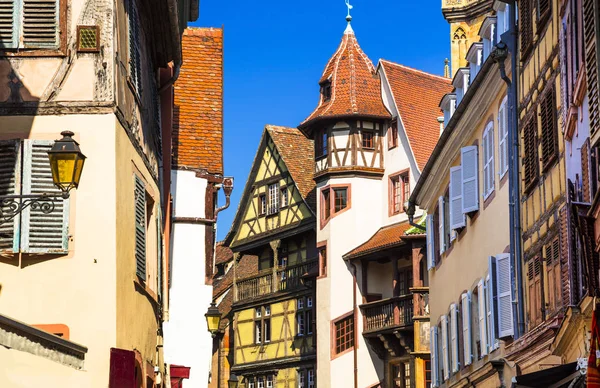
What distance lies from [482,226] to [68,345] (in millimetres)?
13028

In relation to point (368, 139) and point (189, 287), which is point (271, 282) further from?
point (189, 287)

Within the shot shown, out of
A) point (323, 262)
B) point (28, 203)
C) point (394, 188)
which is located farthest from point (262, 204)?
point (28, 203)

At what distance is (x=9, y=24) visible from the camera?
13734 millimetres

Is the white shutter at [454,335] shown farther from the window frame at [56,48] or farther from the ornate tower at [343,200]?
the ornate tower at [343,200]

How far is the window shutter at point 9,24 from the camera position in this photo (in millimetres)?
13727

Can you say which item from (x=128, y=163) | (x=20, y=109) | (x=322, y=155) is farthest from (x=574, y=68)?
(x=322, y=155)

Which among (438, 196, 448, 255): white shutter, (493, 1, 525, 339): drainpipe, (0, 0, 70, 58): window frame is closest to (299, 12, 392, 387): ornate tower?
(438, 196, 448, 255): white shutter

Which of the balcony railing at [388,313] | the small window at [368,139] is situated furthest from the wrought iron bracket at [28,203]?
the small window at [368,139]

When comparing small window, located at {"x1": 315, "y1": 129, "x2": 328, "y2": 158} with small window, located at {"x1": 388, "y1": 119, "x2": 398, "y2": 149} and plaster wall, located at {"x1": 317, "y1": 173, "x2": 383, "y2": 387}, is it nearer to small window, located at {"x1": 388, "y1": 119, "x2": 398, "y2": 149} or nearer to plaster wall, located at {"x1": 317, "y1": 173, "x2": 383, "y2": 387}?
plaster wall, located at {"x1": 317, "y1": 173, "x2": 383, "y2": 387}

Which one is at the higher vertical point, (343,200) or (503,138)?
(343,200)

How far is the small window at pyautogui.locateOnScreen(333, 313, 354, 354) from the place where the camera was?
44.2 meters

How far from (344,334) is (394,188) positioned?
5.42 metres

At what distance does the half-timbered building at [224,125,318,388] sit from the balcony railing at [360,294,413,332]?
410 centimetres

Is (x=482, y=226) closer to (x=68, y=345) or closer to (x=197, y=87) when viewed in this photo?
(x=197, y=87)
